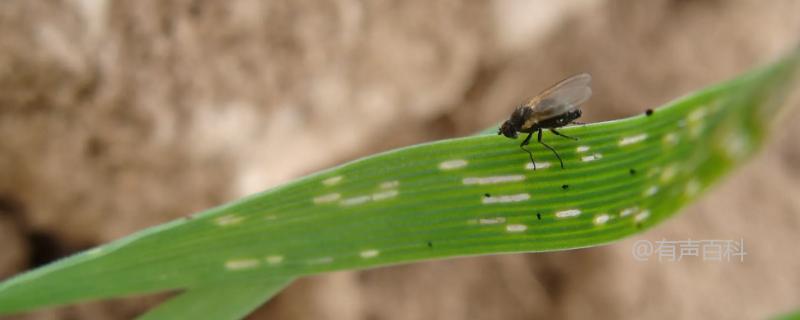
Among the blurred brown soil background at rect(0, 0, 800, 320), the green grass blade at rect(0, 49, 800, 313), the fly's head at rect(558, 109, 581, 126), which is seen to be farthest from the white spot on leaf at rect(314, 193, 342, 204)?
the blurred brown soil background at rect(0, 0, 800, 320)

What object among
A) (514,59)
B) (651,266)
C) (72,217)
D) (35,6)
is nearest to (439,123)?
(514,59)

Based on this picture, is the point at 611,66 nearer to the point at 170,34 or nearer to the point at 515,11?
the point at 515,11

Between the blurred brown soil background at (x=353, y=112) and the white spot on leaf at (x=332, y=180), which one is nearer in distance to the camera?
the white spot on leaf at (x=332, y=180)

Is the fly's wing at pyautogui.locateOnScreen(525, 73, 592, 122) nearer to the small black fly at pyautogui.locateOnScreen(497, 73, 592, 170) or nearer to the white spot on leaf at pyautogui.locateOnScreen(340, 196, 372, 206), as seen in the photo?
the small black fly at pyautogui.locateOnScreen(497, 73, 592, 170)

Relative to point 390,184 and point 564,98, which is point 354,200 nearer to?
point 390,184

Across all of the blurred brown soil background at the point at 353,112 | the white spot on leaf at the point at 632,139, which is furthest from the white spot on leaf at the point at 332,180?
the blurred brown soil background at the point at 353,112

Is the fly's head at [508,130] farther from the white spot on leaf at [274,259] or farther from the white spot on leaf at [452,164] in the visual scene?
the white spot on leaf at [274,259]

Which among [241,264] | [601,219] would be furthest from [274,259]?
[601,219]
